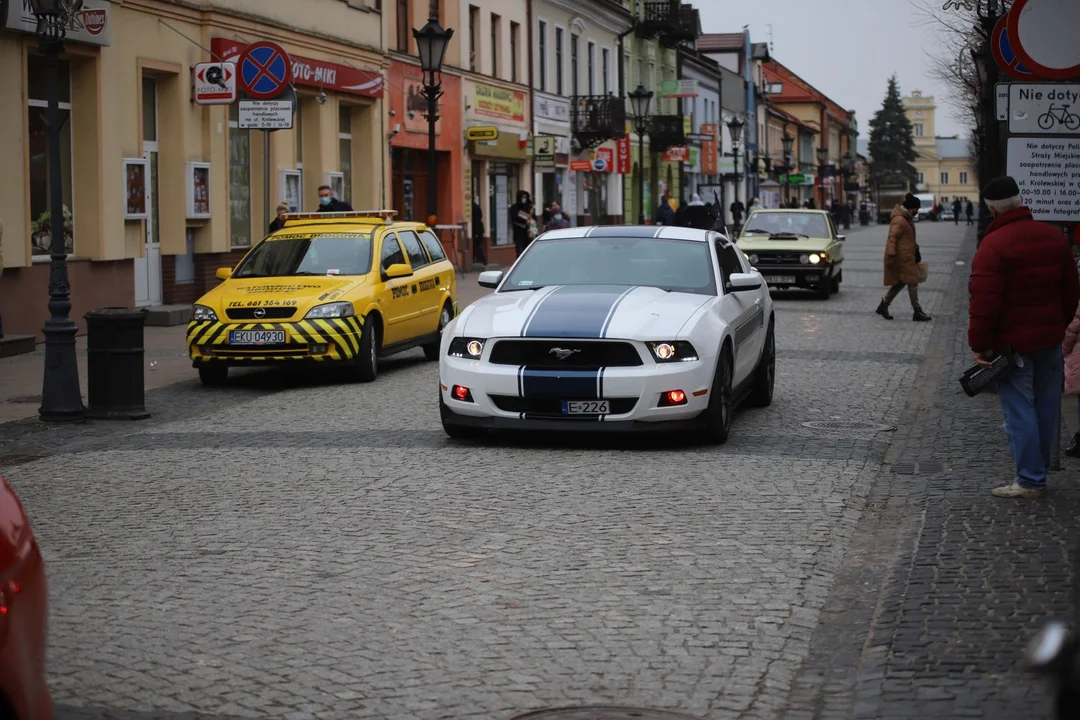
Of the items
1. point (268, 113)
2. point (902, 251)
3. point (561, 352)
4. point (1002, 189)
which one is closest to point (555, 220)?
point (902, 251)

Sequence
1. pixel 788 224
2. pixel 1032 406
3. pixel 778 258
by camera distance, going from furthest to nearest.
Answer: pixel 788 224
pixel 778 258
pixel 1032 406

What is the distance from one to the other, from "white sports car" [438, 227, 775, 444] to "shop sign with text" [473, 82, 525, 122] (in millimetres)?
29900

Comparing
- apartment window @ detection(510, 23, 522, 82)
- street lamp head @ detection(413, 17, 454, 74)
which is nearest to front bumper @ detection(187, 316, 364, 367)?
street lamp head @ detection(413, 17, 454, 74)

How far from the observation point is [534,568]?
24.0 ft

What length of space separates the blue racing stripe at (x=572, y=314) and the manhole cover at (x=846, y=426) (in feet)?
6.35

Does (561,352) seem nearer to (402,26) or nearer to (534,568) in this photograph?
(534,568)

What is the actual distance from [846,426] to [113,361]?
19.2 ft

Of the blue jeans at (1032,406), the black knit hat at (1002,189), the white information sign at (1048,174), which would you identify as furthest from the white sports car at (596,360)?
the black knit hat at (1002,189)

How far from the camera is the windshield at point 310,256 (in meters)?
16.5

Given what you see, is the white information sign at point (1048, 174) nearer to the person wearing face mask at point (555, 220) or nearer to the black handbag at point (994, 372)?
the black handbag at point (994, 372)

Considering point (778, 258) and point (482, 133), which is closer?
point (778, 258)

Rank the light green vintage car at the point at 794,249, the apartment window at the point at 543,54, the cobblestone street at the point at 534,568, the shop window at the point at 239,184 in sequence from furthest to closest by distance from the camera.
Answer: the apartment window at the point at 543,54 → the light green vintage car at the point at 794,249 → the shop window at the point at 239,184 → the cobblestone street at the point at 534,568

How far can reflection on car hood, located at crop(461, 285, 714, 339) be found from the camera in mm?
10945

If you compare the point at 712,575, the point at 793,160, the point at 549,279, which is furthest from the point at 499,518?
the point at 793,160
